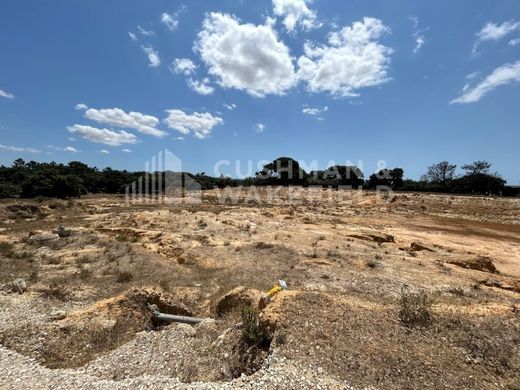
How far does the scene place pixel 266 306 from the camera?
6449 mm

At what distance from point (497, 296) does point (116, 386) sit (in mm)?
10510

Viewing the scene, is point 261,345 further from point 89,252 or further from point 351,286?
point 89,252

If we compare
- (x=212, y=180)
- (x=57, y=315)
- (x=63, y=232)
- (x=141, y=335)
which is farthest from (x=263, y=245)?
(x=212, y=180)

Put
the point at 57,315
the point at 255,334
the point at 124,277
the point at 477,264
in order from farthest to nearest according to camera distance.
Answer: the point at 477,264 → the point at 124,277 → the point at 57,315 → the point at 255,334

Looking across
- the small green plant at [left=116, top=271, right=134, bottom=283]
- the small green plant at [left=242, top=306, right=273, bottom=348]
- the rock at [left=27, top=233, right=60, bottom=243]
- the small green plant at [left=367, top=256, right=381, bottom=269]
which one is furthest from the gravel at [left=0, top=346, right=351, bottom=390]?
the rock at [left=27, top=233, right=60, bottom=243]

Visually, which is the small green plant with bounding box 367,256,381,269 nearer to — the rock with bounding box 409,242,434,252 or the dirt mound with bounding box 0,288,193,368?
the rock with bounding box 409,242,434,252

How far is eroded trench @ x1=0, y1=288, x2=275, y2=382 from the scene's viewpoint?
17.7 feet

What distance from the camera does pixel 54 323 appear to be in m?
7.19

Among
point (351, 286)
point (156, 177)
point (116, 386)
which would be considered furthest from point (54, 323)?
point (156, 177)

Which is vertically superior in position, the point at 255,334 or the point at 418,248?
the point at 255,334

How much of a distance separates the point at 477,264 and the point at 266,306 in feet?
38.1

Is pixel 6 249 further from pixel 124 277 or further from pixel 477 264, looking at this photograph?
pixel 477 264

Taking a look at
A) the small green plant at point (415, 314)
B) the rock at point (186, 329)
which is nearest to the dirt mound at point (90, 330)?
the rock at point (186, 329)

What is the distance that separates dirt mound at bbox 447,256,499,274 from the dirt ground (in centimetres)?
6
